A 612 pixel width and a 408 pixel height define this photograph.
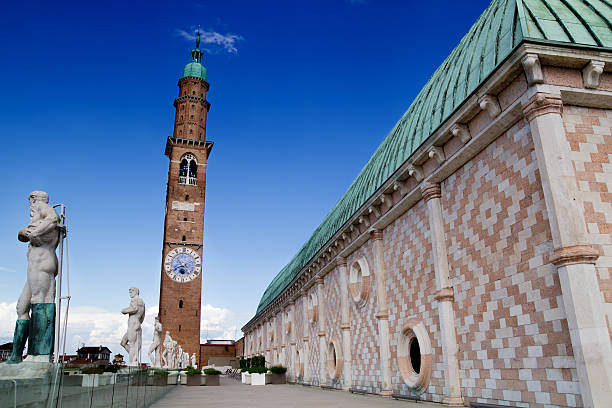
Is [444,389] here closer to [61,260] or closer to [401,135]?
[401,135]

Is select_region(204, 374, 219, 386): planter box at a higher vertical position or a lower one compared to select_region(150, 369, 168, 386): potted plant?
lower

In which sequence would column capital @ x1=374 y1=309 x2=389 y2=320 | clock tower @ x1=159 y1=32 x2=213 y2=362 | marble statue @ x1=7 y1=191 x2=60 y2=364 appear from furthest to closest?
clock tower @ x1=159 y1=32 x2=213 y2=362 → column capital @ x1=374 y1=309 x2=389 y2=320 → marble statue @ x1=7 y1=191 x2=60 y2=364

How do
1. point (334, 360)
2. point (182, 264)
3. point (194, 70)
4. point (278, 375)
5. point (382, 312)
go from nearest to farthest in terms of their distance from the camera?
point (382, 312) < point (334, 360) < point (278, 375) < point (182, 264) < point (194, 70)

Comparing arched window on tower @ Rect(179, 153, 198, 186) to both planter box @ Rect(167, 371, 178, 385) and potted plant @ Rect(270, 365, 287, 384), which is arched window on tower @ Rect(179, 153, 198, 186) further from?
potted plant @ Rect(270, 365, 287, 384)

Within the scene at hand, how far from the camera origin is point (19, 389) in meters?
4.67

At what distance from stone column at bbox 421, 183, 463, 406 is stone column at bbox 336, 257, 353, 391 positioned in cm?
905

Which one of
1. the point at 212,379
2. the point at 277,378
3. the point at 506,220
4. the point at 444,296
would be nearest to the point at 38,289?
the point at 506,220

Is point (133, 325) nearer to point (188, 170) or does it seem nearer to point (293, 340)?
point (293, 340)

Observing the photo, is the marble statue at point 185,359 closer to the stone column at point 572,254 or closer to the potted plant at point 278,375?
the potted plant at point 278,375

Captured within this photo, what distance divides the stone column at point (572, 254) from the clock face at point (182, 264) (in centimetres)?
5399

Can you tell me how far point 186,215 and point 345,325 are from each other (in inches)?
1705

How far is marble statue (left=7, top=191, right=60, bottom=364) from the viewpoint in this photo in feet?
24.5

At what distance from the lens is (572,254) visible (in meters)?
8.45

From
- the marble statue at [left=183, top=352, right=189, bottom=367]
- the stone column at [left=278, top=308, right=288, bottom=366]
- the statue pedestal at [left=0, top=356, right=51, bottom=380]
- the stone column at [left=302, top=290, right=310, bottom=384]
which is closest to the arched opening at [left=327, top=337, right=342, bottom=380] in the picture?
the stone column at [left=302, top=290, right=310, bottom=384]
